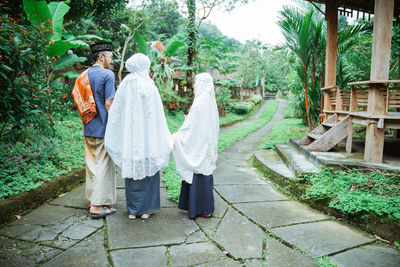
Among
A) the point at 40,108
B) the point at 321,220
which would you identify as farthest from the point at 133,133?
the point at 321,220

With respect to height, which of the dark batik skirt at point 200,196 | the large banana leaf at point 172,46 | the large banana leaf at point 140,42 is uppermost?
the large banana leaf at point 140,42

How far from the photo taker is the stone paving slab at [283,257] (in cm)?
223

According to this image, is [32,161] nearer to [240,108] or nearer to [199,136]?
[199,136]

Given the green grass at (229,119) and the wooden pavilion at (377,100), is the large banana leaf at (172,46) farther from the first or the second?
the wooden pavilion at (377,100)

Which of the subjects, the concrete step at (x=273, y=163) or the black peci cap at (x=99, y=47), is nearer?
the black peci cap at (x=99, y=47)

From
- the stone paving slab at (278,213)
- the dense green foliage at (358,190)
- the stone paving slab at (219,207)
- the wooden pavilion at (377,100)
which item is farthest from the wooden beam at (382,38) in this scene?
the stone paving slab at (219,207)

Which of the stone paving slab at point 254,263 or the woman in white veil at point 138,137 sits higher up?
the woman in white veil at point 138,137

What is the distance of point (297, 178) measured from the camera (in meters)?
3.88

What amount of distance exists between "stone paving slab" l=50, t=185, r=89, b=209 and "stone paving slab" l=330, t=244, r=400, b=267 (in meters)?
2.80

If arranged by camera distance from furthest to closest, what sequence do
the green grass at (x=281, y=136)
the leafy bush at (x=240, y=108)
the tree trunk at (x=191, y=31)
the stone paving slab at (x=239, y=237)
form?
the leafy bush at (x=240, y=108) < the tree trunk at (x=191, y=31) < the green grass at (x=281, y=136) < the stone paving slab at (x=239, y=237)

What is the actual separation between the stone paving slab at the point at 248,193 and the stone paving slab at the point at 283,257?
1.14 m

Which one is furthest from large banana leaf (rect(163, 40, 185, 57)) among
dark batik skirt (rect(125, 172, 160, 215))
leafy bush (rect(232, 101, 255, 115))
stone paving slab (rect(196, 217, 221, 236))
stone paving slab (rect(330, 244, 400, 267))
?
leafy bush (rect(232, 101, 255, 115))

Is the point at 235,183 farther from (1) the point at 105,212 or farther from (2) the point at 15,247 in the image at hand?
(2) the point at 15,247

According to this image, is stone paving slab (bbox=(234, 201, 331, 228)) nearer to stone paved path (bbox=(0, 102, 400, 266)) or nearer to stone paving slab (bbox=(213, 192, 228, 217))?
stone paved path (bbox=(0, 102, 400, 266))
